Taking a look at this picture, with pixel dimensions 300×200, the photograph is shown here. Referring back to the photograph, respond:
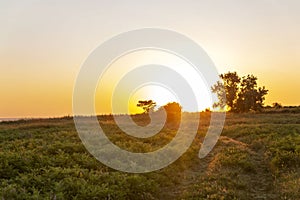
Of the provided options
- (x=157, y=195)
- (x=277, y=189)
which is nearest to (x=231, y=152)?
(x=277, y=189)

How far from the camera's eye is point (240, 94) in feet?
281

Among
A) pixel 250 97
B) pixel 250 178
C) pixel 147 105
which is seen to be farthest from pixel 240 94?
pixel 250 178

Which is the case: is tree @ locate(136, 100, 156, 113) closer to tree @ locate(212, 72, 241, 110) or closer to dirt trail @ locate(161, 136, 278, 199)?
tree @ locate(212, 72, 241, 110)

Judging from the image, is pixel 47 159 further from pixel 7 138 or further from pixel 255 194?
pixel 7 138

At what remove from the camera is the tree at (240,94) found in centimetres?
8275

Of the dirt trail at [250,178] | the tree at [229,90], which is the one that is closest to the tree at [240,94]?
the tree at [229,90]

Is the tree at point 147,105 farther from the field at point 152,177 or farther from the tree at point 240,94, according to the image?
the field at point 152,177

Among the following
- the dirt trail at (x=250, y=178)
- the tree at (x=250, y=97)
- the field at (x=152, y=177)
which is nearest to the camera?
the field at (x=152, y=177)

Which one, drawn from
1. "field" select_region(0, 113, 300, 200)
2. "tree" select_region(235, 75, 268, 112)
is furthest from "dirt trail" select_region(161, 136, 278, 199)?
"tree" select_region(235, 75, 268, 112)

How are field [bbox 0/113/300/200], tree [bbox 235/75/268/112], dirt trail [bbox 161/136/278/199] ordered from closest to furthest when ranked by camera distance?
field [bbox 0/113/300/200] → dirt trail [bbox 161/136/278/199] → tree [bbox 235/75/268/112]

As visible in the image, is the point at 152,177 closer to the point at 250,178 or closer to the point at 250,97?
the point at 250,178

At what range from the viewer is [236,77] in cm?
8881

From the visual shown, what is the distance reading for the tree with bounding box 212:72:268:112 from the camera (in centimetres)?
8275

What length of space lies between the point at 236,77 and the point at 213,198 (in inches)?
3049
